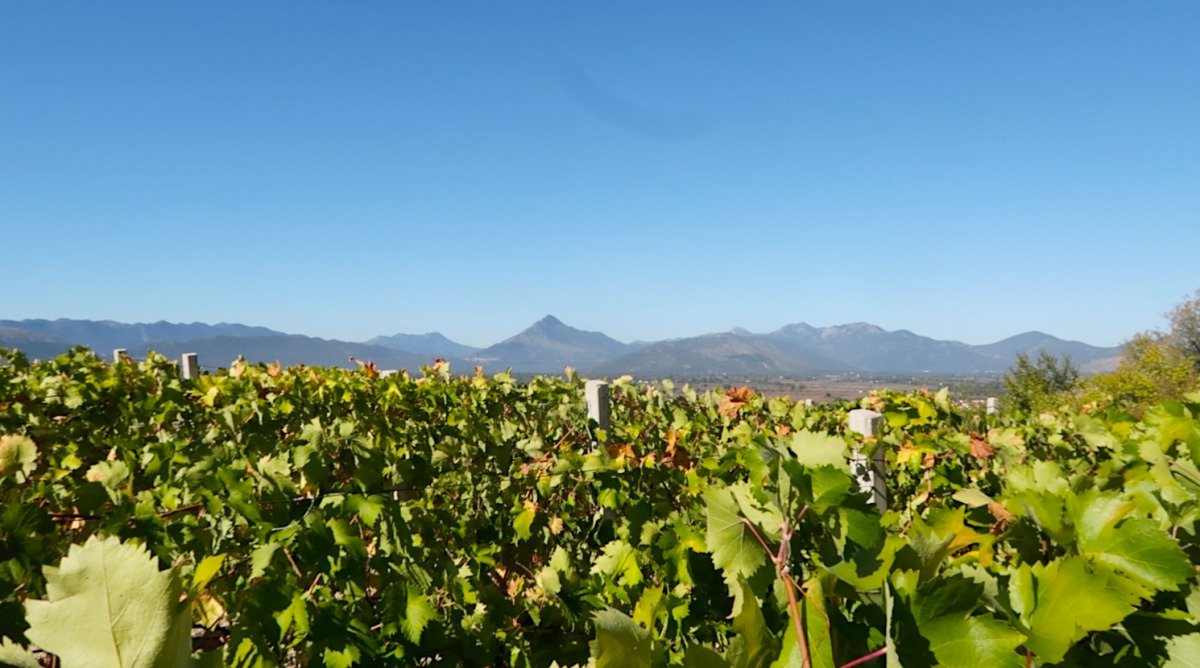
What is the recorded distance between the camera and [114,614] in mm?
424

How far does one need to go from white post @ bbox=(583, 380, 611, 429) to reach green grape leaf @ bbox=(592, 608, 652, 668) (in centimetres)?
366

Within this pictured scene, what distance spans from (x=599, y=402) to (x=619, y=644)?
3.74m

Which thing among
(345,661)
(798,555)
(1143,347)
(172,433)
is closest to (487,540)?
(345,661)

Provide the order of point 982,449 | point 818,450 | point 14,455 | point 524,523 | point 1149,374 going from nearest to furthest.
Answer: point 818,450
point 14,455
point 524,523
point 982,449
point 1149,374

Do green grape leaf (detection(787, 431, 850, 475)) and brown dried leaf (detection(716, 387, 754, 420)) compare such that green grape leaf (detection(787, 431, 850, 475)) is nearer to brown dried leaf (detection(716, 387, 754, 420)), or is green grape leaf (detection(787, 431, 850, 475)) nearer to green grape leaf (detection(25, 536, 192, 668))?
green grape leaf (detection(25, 536, 192, 668))

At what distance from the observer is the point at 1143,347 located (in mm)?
54906

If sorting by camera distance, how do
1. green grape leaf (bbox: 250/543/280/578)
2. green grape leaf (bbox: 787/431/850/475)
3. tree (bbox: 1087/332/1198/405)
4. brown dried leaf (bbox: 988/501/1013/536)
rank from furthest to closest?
tree (bbox: 1087/332/1198/405)
green grape leaf (bbox: 250/543/280/578)
brown dried leaf (bbox: 988/501/1013/536)
green grape leaf (bbox: 787/431/850/475)

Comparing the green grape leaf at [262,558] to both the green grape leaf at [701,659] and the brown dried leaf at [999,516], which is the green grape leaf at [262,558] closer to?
the green grape leaf at [701,659]

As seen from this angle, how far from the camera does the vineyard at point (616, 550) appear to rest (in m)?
0.75

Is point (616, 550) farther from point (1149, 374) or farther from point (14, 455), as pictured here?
point (1149, 374)

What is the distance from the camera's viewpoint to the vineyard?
29.4 inches

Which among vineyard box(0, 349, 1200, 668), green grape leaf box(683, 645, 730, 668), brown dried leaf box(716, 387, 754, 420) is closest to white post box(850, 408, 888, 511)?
vineyard box(0, 349, 1200, 668)

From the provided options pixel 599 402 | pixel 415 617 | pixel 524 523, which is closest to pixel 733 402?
pixel 599 402

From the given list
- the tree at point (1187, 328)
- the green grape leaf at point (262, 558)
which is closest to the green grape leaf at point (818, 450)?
the green grape leaf at point (262, 558)
